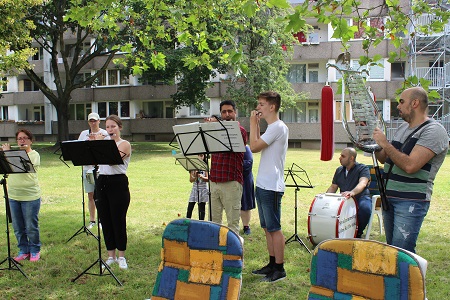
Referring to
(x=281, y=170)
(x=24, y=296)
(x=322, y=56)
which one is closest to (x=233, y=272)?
(x=281, y=170)

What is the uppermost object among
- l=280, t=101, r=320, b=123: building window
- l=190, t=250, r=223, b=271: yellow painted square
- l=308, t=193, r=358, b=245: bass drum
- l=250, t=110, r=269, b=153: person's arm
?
l=280, t=101, r=320, b=123: building window

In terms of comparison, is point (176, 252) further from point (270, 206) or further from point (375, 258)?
point (270, 206)

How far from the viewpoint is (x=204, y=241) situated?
335 cm

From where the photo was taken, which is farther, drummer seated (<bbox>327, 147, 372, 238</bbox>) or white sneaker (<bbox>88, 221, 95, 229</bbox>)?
white sneaker (<bbox>88, 221, 95, 229</bbox>)

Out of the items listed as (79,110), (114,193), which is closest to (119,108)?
(79,110)

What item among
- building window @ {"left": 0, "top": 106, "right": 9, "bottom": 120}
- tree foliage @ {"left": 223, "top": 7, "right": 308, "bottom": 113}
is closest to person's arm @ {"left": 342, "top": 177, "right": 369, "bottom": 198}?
tree foliage @ {"left": 223, "top": 7, "right": 308, "bottom": 113}

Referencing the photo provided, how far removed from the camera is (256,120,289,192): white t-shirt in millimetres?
5098

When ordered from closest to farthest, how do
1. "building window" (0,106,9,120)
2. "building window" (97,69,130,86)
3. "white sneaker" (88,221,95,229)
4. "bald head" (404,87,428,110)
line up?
"bald head" (404,87,428,110) → "white sneaker" (88,221,95,229) → "building window" (97,69,130,86) → "building window" (0,106,9,120)

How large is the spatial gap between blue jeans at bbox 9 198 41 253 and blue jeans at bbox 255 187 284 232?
3.04 metres

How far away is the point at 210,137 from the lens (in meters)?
5.09

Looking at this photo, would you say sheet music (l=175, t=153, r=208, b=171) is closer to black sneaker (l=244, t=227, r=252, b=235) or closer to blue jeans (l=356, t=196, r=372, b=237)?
black sneaker (l=244, t=227, r=252, b=235)

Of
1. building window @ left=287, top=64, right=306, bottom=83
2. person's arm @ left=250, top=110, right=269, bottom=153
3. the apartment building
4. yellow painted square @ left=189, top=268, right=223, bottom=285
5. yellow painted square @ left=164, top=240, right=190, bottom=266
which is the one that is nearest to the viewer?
yellow painted square @ left=189, top=268, right=223, bottom=285

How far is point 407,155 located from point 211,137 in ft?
6.92

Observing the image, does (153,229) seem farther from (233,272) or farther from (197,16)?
(233,272)
